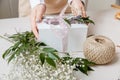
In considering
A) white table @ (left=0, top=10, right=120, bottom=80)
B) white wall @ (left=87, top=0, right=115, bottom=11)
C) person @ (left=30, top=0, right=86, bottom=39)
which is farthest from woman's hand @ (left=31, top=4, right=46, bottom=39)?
white wall @ (left=87, top=0, right=115, bottom=11)

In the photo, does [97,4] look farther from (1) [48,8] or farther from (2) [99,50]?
(2) [99,50]

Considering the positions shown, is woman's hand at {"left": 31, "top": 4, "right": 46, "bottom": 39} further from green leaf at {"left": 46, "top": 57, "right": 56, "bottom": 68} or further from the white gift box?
green leaf at {"left": 46, "top": 57, "right": 56, "bottom": 68}

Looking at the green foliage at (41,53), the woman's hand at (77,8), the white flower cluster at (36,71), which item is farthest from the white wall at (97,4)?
the white flower cluster at (36,71)

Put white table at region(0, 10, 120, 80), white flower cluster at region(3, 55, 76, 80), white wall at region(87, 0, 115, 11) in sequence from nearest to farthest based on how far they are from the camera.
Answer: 1. white flower cluster at region(3, 55, 76, 80)
2. white table at region(0, 10, 120, 80)
3. white wall at region(87, 0, 115, 11)

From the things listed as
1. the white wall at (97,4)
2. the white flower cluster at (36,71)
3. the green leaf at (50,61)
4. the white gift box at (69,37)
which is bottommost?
the white flower cluster at (36,71)

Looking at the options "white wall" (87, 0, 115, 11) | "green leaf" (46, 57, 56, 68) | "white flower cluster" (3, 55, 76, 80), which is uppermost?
"white wall" (87, 0, 115, 11)

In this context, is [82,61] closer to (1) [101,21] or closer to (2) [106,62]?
(2) [106,62]

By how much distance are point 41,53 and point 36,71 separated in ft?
0.21

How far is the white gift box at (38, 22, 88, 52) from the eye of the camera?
84 cm

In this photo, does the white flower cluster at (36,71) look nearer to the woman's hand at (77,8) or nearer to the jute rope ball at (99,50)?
the jute rope ball at (99,50)

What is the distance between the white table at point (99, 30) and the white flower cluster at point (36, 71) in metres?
0.08

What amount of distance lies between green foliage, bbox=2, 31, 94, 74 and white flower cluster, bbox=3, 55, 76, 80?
0.02 m

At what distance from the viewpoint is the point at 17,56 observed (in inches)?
30.2

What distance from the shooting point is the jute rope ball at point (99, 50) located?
778 millimetres
